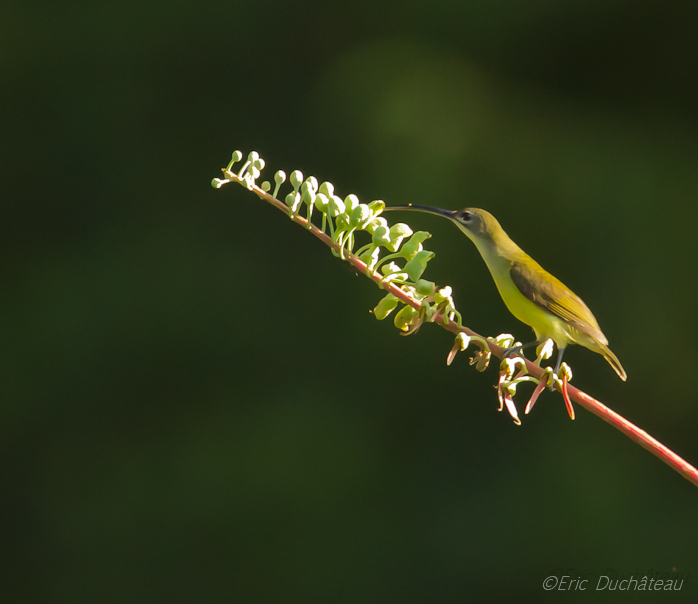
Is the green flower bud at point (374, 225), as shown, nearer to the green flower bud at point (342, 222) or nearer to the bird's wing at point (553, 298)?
the green flower bud at point (342, 222)

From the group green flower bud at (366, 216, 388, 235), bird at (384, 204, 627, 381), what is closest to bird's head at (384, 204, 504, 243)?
bird at (384, 204, 627, 381)

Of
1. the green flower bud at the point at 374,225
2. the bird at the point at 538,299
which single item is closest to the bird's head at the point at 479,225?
the bird at the point at 538,299

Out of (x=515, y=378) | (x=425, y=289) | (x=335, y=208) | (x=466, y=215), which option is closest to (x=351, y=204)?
(x=335, y=208)

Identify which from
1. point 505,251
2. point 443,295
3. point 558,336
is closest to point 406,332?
point 443,295

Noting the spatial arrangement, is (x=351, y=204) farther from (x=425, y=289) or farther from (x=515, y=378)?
(x=515, y=378)

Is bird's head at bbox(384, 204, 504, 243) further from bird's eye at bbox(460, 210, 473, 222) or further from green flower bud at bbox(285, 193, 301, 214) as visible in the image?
green flower bud at bbox(285, 193, 301, 214)

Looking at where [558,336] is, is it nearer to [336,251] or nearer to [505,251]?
[505,251]
